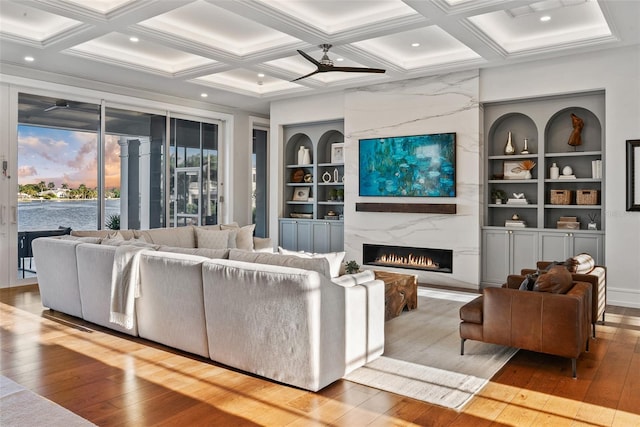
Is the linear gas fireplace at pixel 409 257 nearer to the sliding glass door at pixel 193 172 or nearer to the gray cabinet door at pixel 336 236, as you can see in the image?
the gray cabinet door at pixel 336 236

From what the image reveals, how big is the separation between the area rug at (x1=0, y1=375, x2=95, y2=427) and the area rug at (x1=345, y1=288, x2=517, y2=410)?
5.56 feet

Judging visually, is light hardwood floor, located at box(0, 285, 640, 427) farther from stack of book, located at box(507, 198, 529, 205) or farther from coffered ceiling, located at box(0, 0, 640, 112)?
coffered ceiling, located at box(0, 0, 640, 112)

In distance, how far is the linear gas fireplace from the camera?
7008mm

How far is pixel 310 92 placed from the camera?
313 inches

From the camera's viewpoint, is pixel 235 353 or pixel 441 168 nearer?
pixel 235 353

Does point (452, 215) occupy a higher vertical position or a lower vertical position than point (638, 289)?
higher

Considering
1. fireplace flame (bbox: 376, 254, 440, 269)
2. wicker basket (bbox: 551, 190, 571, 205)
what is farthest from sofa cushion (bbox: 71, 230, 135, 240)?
wicker basket (bbox: 551, 190, 571, 205)

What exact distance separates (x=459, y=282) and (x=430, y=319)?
1.99 metres

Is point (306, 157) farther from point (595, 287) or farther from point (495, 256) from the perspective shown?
point (595, 287)

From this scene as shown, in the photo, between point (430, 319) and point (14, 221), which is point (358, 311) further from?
point (14, 221)

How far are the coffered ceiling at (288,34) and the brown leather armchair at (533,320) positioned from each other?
2552mm

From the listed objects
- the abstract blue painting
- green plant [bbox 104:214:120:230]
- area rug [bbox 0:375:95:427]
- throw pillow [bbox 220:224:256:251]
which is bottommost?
area rug [bbox 0:375:95:427]

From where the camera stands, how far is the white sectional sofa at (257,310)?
10.2 ft

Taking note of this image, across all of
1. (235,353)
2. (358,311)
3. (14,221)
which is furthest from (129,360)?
(14,221)
